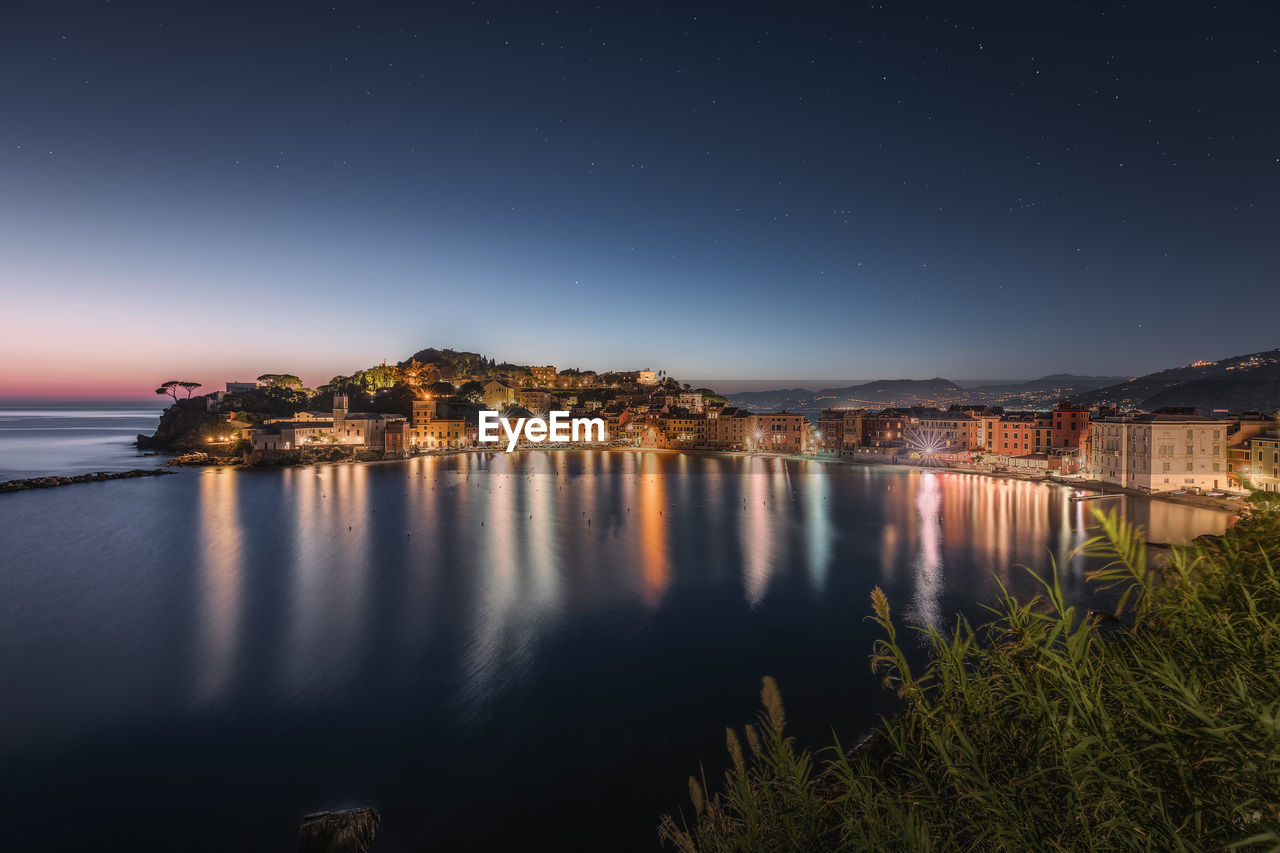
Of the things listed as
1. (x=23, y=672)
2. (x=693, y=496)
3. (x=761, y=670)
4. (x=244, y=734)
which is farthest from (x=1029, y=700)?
(x=693, y=496)

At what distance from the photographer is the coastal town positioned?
29.3 meters

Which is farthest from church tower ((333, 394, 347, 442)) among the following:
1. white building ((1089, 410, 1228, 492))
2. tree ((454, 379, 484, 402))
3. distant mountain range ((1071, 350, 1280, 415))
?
distant mountain range ((1071, 350, 1280, 415))

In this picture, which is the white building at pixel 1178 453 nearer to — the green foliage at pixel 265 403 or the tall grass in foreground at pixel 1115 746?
the tall grass in foreground at pixel 1115 746

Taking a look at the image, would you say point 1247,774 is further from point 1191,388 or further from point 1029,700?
point 1191,388

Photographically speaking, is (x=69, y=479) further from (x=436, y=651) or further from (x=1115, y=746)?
(x=1115, y=746)

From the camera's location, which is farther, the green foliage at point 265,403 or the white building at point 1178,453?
the green foliage at point 265,403

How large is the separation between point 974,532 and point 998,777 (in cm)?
2395

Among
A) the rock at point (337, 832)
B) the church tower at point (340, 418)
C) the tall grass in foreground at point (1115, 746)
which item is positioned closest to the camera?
the tall grass in foreground at point (1115, 746)

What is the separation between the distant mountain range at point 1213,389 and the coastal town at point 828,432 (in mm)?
35799

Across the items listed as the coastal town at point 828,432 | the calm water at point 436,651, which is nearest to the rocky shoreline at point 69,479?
the coastal town at point 828,432

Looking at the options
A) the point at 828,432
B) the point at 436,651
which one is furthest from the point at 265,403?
the point at 828,432

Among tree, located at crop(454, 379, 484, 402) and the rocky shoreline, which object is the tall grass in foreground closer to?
the rocky shoreline

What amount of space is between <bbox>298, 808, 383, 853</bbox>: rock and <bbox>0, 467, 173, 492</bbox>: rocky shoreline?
143 feet

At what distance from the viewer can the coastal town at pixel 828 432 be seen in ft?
96.3
